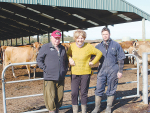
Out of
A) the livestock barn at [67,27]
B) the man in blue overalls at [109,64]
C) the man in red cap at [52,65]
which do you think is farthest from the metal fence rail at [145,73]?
the man in red cap at [52,65]

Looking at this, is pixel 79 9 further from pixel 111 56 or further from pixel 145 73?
pixel 111 56

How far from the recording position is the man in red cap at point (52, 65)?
3.23 meters

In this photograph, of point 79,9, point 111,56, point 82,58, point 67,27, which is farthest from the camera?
point 67,27

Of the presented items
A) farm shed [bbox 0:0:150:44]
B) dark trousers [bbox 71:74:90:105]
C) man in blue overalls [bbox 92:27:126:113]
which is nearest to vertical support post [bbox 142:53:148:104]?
man in blue overalls [bbox 92:27:126:113]

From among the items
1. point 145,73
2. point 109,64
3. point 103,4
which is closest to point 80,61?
point 109,64

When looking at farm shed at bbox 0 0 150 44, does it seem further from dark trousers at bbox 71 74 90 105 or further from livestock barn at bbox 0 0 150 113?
dark trousers at bbox 71 74 90 105

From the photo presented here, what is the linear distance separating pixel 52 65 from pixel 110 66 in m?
1.36

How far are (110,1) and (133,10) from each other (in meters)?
1.98

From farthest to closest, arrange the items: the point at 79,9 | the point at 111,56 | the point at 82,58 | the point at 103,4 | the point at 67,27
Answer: the point at 67,27 → the point at 79,9 → the point at 103,4 → the point at 111,56 → the point at 82,58

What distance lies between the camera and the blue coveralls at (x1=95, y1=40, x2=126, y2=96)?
12.2 feet

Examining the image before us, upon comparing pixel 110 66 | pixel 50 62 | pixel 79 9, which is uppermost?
pixel 79 9

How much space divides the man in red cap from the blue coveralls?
98 cm

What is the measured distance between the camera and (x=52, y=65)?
3232 millimetres

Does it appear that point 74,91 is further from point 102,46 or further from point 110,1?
point 110,1
